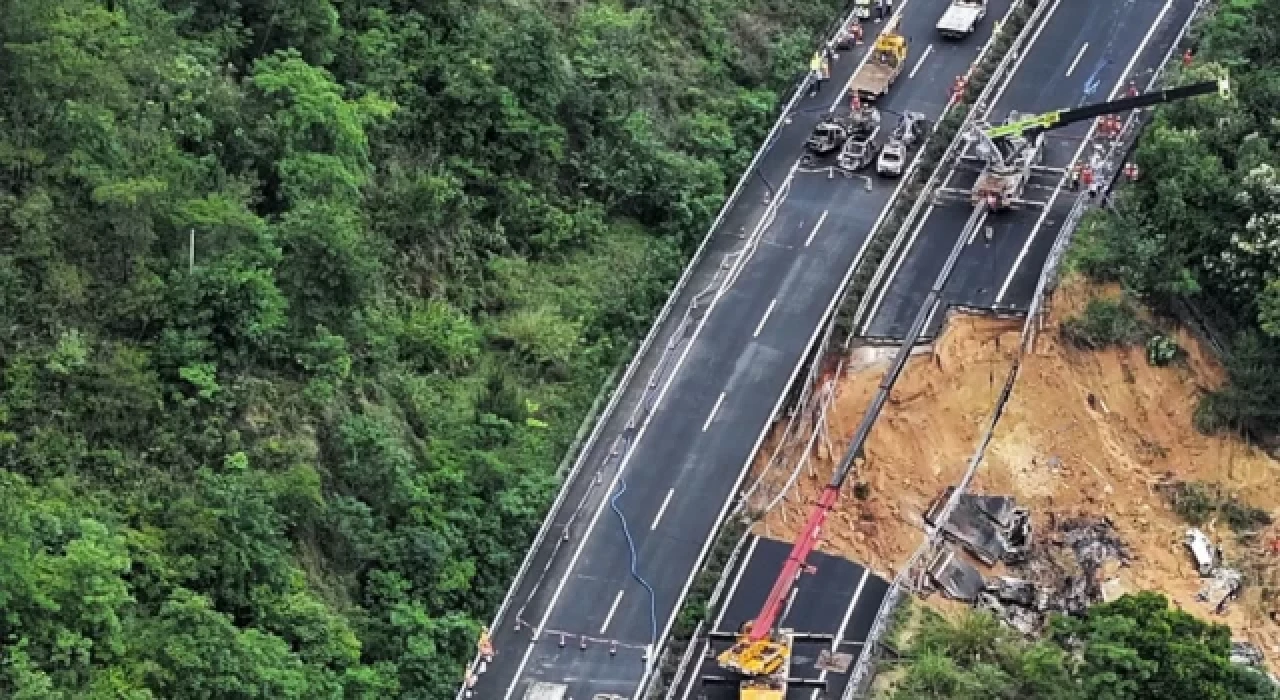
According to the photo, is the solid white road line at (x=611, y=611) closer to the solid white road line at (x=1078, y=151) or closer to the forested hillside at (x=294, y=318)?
the forested hillside at (x=294, y=318)

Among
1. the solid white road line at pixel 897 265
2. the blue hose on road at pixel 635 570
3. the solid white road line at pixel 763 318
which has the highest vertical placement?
the solid white road line at pixel 897 265

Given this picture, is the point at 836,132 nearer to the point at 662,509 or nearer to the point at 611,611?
the point at 662,509

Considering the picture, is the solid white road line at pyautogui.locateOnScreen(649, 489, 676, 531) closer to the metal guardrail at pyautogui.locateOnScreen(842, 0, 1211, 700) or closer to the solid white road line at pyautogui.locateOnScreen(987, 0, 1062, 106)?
the metal guardrail at pyautogui.locateOnScreen(842, 0, 1211, 700)

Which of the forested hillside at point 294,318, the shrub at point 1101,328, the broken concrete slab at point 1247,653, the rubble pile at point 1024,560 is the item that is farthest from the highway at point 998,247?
the broken concrete slab at point 1247,653

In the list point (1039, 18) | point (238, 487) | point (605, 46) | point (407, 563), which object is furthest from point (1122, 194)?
point (238, 487)

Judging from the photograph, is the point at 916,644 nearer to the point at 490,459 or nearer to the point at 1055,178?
the point at 490,459
